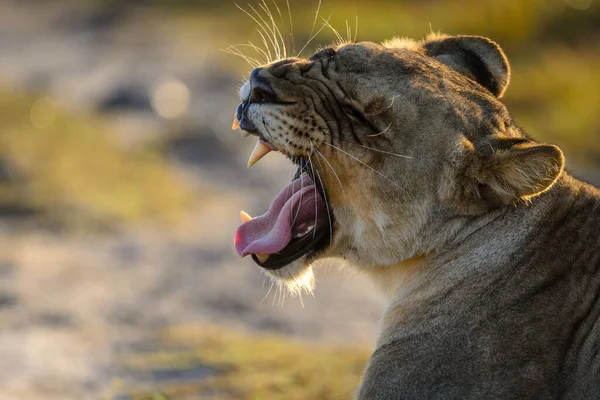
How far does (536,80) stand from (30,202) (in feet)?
23.1

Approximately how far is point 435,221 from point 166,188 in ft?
21.6

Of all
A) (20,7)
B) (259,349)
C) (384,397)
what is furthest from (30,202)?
(20,7)

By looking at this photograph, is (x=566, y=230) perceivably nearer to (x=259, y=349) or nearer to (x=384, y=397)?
(x=384, y=397)

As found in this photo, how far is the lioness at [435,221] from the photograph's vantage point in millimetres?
4312

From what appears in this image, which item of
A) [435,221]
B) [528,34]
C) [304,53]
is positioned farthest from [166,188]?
[528,34]

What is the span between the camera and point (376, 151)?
466 cm

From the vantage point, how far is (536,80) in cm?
1420

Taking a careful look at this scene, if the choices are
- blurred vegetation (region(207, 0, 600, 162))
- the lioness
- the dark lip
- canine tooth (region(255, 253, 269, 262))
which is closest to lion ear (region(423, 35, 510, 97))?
the lioness

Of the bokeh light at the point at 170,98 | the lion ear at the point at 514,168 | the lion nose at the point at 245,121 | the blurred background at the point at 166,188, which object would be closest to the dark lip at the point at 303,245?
the lion nose at the point at 245,121

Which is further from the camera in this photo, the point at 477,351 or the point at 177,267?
the point at 177,267

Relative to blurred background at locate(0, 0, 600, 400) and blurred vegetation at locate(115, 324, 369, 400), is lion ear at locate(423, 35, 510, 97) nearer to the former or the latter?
blurred background at locate(0, 0, 600, 400)

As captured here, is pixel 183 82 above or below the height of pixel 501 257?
above

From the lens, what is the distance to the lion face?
15.0 ft

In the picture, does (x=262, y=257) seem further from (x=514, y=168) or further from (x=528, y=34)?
(x=528, y=34)
